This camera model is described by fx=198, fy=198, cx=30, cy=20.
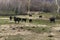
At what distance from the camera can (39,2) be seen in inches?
3002

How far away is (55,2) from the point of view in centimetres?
7056

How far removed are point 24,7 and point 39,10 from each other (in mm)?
5340

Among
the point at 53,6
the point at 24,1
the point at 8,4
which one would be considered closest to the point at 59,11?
the point at 53,6

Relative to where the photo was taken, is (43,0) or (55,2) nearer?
(55,2)

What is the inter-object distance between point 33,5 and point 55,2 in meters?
8.38

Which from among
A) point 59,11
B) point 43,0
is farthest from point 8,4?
point 59,11

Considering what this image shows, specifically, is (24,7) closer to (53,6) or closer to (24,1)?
(24,1)

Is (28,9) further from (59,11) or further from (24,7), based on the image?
(59,11)

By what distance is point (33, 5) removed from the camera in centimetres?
7350

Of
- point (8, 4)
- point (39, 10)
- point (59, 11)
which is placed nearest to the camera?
point (59, 11)

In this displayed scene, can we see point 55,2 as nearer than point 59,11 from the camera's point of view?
No

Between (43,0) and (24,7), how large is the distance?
1137 centimetres

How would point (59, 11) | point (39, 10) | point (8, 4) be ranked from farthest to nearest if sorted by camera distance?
point (8, 4), point (39, 10), point (59, 11)

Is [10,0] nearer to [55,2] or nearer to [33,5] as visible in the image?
[33,5]
